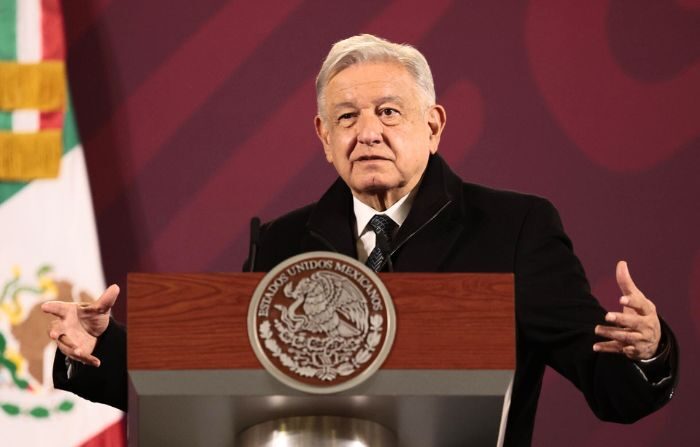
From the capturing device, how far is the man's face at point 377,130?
276cm

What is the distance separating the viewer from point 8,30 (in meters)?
3.91

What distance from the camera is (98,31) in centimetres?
393

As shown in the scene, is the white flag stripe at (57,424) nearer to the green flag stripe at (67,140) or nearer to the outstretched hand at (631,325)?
the green flag stripe at (67,140)

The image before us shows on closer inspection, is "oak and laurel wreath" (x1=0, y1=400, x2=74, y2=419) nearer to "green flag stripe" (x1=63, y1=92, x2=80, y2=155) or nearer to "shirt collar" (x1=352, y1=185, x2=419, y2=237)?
"green flag stripe" (x1=63, y1=92, x2=80, y2=155)

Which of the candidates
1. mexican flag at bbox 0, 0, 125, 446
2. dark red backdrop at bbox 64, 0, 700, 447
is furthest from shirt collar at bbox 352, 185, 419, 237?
mexican flag at bbox 0, 0, 125, 446

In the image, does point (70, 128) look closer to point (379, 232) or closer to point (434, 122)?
point (434, 122)

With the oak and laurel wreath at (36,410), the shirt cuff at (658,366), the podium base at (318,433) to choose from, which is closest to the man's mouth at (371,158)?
the shirt cuff at (658,366)

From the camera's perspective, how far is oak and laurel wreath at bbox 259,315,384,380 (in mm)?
1878

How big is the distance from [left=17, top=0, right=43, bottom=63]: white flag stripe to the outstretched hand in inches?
90.1

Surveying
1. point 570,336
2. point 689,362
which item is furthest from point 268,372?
point 689,362

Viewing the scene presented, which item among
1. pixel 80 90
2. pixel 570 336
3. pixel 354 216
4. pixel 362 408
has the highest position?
pixel 80 90

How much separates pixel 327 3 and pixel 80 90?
76 cm

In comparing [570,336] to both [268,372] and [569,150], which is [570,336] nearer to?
[268,372]

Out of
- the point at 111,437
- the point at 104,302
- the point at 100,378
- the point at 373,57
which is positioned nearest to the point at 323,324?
the point at 104,302
